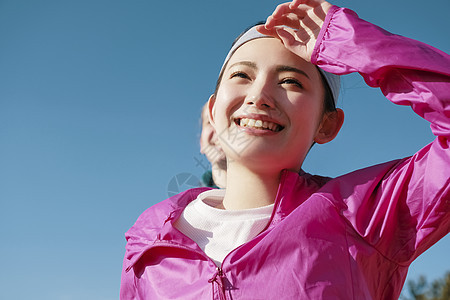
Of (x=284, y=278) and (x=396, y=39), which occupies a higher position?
(x=396, y=39)

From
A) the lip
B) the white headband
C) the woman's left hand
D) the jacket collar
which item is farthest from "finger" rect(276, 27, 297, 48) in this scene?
the jacket collar

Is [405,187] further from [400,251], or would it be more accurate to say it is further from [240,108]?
[240,108]

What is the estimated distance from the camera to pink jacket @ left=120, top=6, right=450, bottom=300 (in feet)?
5.41

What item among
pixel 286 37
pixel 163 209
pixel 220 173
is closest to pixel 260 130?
pixel 286 37

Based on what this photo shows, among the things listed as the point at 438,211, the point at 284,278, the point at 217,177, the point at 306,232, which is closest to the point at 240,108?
the point at 306,232

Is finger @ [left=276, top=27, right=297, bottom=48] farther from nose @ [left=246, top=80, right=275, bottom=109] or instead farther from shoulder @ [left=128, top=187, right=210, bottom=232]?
shoulder @ [left=128, top=187, right=210, bottom=232]

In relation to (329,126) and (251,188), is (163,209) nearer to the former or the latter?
(251,188)

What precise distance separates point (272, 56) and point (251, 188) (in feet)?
1.94

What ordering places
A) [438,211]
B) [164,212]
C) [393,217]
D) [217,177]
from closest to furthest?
[438,211] → [393,217] → [164,212] → [217,177]

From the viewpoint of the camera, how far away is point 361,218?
5.82 feet

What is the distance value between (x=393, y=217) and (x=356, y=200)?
5.6 inches

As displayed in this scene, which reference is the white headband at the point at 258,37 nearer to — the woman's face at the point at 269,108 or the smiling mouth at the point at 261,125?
the woman's face at the point at 269,108

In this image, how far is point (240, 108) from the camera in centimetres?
212

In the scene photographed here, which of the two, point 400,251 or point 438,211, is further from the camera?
point 400,251
